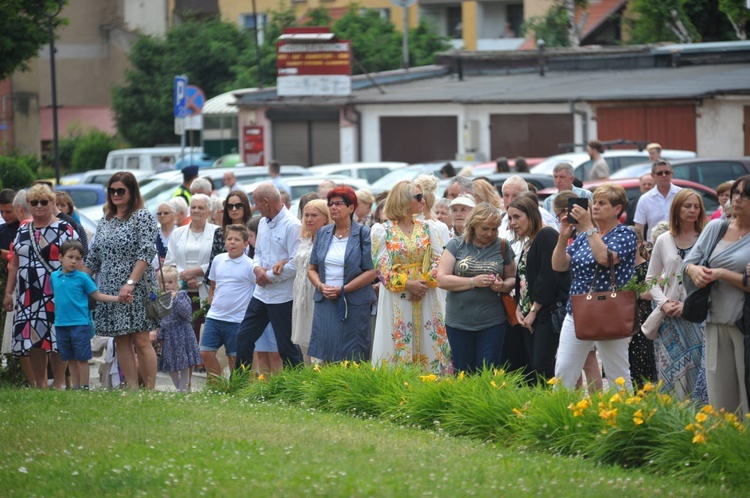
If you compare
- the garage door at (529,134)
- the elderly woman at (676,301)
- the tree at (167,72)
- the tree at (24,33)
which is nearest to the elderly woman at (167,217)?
the elderly woman at (676,301)

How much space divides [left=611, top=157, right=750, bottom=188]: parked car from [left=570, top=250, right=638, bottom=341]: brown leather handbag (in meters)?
14.3

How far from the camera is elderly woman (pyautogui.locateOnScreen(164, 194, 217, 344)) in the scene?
516 inches

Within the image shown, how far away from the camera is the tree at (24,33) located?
2470cm

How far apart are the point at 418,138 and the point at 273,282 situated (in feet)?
100

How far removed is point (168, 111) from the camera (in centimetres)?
5525

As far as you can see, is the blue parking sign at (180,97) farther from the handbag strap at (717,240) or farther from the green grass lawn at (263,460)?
the handbag strap at (717,240)

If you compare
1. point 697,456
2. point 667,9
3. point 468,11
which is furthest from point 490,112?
point 697,456

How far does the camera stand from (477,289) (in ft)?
32.9

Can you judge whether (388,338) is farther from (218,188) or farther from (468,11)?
(468,11)

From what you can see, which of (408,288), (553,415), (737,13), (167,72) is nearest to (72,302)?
(408,288)

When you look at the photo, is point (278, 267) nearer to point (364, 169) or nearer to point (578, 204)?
point (578, 204)

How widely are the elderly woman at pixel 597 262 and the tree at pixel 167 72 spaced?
46.9 meters

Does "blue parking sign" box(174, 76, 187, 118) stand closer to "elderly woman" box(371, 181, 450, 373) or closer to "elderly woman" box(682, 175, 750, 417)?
"elderly woman" box(371, 181, 450, 373)

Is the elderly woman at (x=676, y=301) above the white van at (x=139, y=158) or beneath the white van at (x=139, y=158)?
beneath
